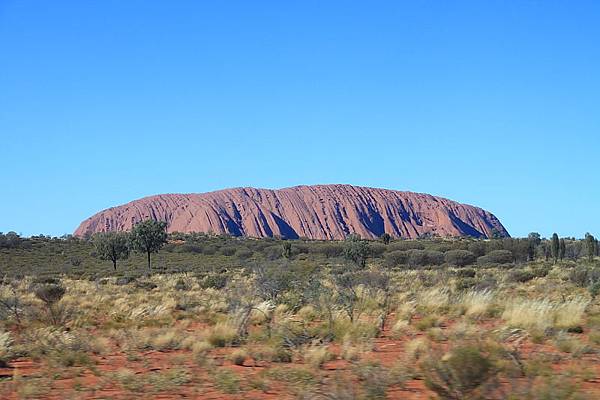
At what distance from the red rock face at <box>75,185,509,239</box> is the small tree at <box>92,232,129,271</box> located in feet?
308

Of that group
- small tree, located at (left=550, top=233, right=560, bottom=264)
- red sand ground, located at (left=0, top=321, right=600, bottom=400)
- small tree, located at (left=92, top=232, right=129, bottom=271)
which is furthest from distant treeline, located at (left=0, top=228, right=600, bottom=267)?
red sand ground, located at (left=0, top=321, right=600, bottom=400)

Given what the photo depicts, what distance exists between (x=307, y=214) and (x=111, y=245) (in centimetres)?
11412

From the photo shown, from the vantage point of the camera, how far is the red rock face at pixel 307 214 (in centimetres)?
16838

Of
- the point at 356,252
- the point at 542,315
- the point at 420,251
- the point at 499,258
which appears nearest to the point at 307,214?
the point at 420,251

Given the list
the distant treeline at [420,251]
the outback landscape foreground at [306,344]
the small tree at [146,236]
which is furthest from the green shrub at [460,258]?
the outback landscape foreground at [306,344]

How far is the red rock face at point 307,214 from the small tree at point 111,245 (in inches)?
3698

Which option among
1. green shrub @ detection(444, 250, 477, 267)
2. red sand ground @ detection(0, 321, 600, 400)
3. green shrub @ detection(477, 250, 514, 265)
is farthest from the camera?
green shrub @ detection(444, 250, 477, 267)

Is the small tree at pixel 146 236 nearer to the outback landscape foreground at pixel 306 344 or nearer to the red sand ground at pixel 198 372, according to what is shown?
the outback landscape foreground at pixel 306 344

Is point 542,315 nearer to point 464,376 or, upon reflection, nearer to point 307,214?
point 464,376

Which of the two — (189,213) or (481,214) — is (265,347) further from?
(481,214)

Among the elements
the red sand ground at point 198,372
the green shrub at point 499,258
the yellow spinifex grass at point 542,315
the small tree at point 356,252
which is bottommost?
the red sand ground at point 198,372

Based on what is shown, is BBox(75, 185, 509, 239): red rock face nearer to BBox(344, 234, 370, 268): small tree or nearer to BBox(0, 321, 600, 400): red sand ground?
Result: BBox(344, 234, 370, 268): small tree

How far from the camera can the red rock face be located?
168m

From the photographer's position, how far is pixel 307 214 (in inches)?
6964
